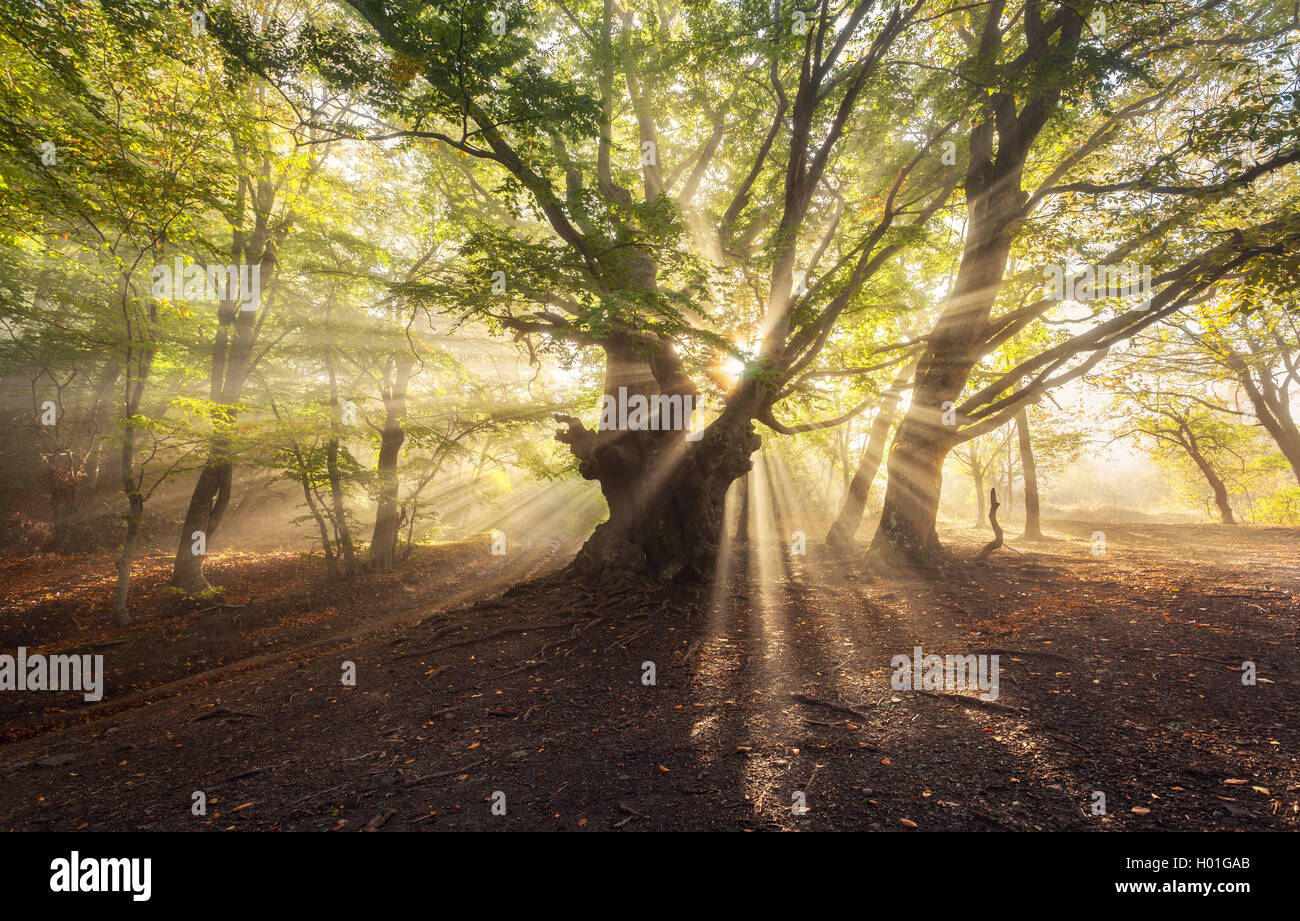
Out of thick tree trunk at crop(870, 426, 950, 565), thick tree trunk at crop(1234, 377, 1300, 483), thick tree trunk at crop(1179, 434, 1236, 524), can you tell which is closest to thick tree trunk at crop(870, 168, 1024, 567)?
thick tree trunk at crop(870, 426, 950, 565)

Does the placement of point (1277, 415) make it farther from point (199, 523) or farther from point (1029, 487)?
point (199, 523)

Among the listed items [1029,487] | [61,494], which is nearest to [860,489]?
[1029,487]

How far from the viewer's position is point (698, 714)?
4.70m

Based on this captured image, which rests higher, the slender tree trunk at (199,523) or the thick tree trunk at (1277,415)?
the thick tree trunk at (1277,415)

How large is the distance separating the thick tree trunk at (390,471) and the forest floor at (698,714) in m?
4.92

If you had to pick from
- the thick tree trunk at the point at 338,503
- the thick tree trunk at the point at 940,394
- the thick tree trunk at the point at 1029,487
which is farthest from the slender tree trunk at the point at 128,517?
the thick tree trunk at the point at 1029,487

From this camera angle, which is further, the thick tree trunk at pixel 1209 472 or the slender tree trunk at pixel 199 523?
the thick tree trunk at pixel 1209 472

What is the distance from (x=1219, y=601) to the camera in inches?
272

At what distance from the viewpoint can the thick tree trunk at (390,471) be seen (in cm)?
1421

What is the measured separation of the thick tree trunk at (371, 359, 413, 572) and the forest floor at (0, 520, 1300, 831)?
Result: 4918 millimetres

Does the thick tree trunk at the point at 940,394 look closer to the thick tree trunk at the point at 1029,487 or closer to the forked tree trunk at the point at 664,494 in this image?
the forked tree trunk at the point at 664,494

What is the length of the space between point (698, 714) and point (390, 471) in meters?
12.9
